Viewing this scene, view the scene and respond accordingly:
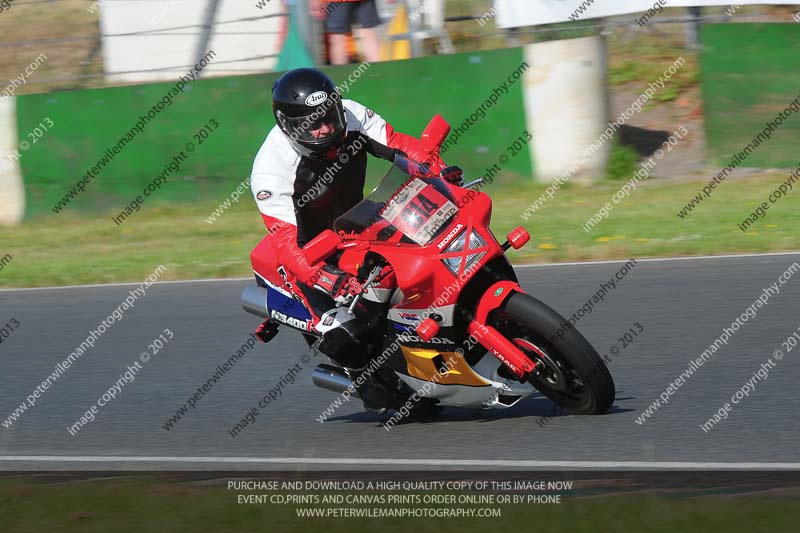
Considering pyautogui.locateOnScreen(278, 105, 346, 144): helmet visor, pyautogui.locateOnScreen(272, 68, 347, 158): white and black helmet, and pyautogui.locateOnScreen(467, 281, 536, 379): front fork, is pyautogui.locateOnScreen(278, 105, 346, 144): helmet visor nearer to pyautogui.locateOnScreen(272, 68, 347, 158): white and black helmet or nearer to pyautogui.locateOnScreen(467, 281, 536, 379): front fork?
pyautogui.locateOnScreen(272, 68, 347, 158): white and black helmet

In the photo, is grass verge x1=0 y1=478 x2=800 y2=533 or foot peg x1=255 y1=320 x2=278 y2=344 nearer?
grass verge x1=0 y1=478 x2=800 y2=533

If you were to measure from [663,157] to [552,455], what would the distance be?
894 cm

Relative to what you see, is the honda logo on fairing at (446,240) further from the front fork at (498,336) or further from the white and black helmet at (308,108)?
the white and black helmet at (308,108)

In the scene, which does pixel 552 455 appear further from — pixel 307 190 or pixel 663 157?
pixel 663 157

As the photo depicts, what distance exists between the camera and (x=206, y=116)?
13.9 metres

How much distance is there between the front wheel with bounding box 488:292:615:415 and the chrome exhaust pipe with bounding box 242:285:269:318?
58.1 inches

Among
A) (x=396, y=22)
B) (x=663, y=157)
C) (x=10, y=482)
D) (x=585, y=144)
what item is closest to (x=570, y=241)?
(x=585, y=144)

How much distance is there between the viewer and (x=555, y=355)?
553 centimetres

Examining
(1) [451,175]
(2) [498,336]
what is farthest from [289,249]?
(2) [498,336]

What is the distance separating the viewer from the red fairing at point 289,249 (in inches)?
223

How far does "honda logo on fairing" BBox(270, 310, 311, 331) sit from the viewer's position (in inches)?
246

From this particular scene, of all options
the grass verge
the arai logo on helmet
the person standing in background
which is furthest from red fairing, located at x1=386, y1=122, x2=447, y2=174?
the person standing in background

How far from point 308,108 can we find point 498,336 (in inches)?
58.1

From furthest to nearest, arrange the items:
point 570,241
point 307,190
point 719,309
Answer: point 570,241 → point 719,309 → point 307,190
